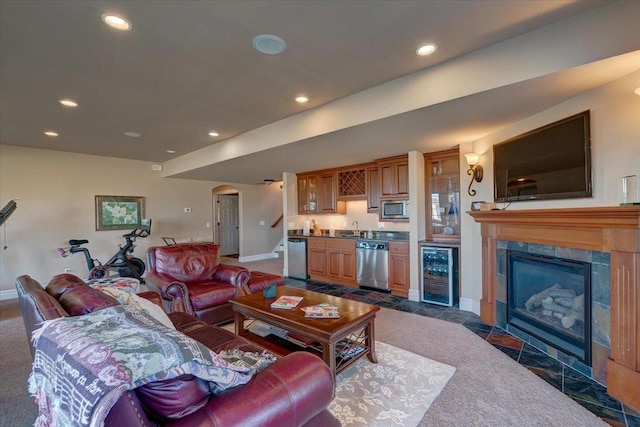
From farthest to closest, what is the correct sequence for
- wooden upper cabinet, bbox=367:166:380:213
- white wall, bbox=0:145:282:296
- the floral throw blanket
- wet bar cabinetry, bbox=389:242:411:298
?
1. wooden upper cabinet, bbox=367:166:380:213
2. white wall, bbox=0:145:282:296
3. wet bar cabinetry, bbox=389:242:411:298
4. the floral throw blanket

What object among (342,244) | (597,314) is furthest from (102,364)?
(342,244)

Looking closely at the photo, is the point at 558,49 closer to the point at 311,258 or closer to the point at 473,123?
the point at 473,123

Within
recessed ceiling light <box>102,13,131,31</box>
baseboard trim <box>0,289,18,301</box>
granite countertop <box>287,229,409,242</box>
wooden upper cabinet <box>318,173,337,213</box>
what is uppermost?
recessed ceiling light <box>102,13,131,31</box>

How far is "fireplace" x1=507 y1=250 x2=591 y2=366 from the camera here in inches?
92.5

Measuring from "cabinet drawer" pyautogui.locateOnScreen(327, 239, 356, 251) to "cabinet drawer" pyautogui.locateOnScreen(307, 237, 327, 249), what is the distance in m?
0.10

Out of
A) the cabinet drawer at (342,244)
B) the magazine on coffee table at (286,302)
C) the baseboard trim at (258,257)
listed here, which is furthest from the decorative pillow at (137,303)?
the baseboard trim at (258,257)

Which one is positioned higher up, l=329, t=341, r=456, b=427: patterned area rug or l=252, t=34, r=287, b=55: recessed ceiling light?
l=252, t=34, r=287, b=55: recessed ceiling light

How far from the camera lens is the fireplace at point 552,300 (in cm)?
235

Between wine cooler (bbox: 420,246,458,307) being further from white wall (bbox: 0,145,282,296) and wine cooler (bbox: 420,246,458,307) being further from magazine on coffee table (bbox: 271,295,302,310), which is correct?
white wall (bbox: 0,145,282,296)

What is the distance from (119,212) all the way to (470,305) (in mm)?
6679

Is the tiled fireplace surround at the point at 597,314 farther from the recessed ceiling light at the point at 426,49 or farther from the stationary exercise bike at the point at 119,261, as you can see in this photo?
the stationary exercise bike at the point at 119,261

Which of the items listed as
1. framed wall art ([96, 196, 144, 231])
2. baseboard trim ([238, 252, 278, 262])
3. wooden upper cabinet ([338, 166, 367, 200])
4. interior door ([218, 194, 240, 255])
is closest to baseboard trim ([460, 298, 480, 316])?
wooden upper cabinet ([338, 166, 367, 200])

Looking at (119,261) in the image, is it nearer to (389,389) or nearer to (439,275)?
(389,389)

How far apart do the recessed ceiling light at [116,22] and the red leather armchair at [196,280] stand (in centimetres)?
225
